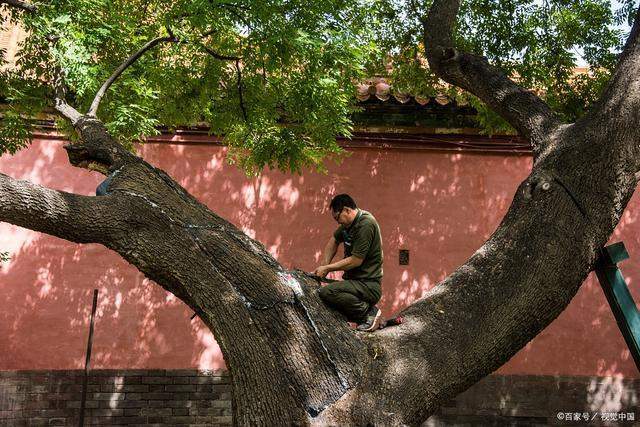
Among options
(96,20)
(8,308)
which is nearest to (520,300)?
(96,20)

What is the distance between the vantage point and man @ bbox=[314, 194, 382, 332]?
156 inches

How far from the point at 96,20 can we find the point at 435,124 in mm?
4570

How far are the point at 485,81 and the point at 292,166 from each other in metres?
1.95

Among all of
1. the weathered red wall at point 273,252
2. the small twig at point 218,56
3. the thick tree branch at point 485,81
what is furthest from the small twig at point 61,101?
the thick tree branch at point 485,81

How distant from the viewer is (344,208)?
176 inches

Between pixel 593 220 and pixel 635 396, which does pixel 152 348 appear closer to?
pixel 593 220

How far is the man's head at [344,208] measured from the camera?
4.46m

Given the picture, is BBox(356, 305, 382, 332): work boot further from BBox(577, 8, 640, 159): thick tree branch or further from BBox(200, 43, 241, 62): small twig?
BBox(200, 43, 241, 62): small twig

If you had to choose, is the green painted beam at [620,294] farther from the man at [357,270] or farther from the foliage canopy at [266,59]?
the foliage canopy at [266,59]

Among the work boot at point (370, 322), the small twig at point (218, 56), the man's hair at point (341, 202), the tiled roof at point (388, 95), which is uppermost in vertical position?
the tiled roof at point (388, 95)

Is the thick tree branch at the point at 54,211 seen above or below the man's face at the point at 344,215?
below

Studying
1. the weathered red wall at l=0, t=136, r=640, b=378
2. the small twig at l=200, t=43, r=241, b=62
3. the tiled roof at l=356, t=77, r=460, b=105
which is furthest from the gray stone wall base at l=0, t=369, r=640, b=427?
the small twig at l=200, t=43, r=241, b=62

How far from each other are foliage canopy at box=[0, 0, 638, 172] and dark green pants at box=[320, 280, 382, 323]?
1.91 meters

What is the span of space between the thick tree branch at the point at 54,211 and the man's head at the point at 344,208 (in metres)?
1.58
